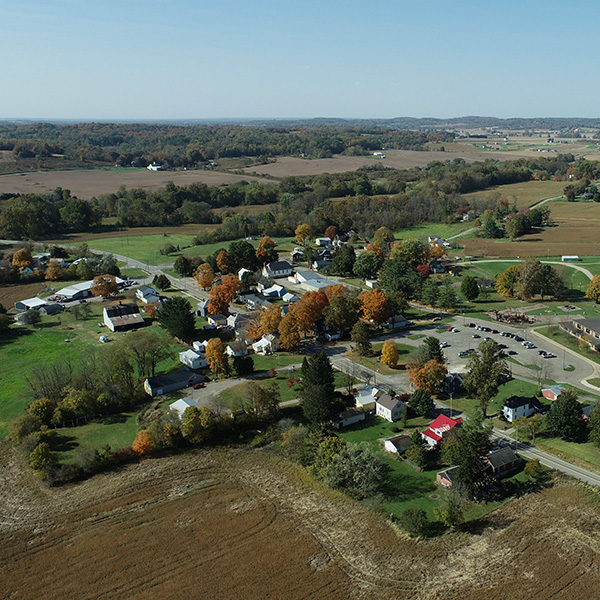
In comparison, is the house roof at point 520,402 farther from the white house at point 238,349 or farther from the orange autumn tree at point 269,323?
the white house at point 238,349

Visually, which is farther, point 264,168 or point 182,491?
point 264,168

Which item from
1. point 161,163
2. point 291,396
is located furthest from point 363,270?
point 161,163

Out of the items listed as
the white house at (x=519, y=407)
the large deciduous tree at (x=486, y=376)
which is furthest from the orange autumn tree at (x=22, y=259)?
the white house at (x=519, y=407)

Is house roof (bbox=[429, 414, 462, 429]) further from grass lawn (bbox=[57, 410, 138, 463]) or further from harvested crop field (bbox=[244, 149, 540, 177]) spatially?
harvested crop field (bbox=[244, 149, 540, 177])

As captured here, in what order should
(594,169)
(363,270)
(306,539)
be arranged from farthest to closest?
1. (594,169)
2. (363,270)
3. (306,539)

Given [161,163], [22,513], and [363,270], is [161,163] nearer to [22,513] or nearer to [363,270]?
[363,270]

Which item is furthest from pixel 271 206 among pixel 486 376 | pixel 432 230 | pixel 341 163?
pixel 486 376

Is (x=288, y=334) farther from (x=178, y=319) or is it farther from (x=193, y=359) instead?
(x=178, y=319)
